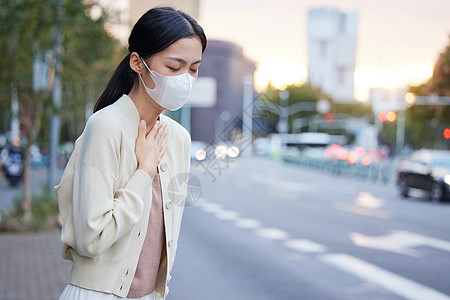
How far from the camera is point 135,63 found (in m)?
1.87

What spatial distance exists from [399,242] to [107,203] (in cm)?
895

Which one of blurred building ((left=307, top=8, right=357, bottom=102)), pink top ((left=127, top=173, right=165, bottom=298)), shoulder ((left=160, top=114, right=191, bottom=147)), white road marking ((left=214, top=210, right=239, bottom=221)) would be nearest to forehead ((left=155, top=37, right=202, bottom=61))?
shoulder ((left=160, top=114, right=191, bottom=147))

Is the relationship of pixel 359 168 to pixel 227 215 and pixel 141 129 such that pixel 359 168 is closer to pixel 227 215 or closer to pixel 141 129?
pixel 227 215

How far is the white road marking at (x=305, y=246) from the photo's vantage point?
29.3 feet

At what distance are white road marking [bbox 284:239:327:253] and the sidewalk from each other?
12.1 ft

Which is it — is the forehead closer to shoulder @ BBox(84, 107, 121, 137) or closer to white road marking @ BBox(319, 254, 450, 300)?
shoulder @ BBox(84, 107, 121, 137)

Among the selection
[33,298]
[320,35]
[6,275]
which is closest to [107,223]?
[33,298]

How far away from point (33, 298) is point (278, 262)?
11.8ft

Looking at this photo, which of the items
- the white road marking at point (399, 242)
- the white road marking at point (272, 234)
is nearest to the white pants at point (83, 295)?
the white road marking at point (399, 242)

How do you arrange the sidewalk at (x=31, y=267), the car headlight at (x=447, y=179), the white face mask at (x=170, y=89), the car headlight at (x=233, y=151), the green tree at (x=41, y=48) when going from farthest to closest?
the car headlight at (x=447, y=179) < the green tree at (x=41, y=48) < the sidewalk at (x=31, y=267) < the car headlight at (x=233, y=151) < the white face mask at (x=170, y=89)

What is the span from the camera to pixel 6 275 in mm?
6602

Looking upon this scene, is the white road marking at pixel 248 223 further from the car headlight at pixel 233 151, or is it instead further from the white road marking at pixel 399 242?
the car headlight at pixel 233 151

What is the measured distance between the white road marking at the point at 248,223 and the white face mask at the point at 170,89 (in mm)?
9564

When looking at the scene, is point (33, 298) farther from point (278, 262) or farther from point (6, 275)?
point (278, 262)
